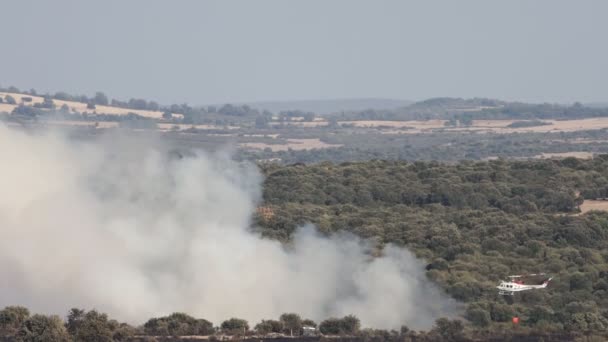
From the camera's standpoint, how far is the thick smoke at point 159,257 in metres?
63.6

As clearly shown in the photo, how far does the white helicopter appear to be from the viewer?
214 ft

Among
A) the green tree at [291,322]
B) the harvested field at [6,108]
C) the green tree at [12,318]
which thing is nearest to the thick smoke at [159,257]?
the green tree at [291,322]

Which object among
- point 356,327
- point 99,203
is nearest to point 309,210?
point 99,203

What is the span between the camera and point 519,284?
6594cm

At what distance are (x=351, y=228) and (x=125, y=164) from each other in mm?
12626

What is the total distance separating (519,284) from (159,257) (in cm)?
1664

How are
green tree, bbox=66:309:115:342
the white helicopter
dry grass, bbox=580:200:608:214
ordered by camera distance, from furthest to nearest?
dry grass, bbox=580:200:608:214, the white helicopter, green tree, bbox=66:309:115:342

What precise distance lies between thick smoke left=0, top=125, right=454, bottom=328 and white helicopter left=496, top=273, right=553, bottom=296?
3.00 m

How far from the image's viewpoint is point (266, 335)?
58000 mm

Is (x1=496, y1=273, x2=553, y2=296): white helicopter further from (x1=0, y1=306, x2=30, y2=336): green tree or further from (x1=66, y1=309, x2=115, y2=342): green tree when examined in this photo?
(x1=0, y1=306, x2=30, y2=336): green tree

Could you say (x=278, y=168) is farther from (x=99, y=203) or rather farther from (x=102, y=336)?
(x=102, y=336)

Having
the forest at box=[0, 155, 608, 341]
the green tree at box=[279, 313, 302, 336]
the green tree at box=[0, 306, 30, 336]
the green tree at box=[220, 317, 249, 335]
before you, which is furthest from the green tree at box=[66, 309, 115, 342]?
the green tree at box=[279, 313, 302, 336]

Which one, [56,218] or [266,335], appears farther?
[56,218]

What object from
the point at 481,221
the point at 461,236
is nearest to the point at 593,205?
the point at 481,221
